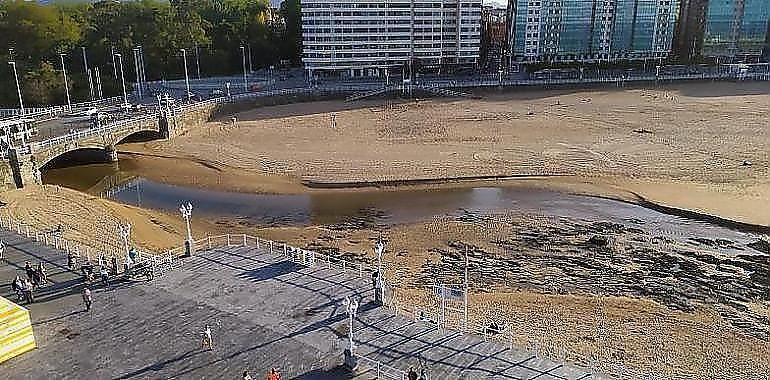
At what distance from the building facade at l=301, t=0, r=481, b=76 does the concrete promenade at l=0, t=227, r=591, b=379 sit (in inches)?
2728

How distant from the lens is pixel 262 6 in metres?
104

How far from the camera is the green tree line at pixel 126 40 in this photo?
67050mm

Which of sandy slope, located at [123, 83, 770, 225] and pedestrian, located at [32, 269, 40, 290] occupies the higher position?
pedestrian, located at [32, 269, 40, 290]

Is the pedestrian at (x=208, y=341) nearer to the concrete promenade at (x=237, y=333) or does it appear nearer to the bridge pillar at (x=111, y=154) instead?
the concrete promenade at (x=237, y=333)

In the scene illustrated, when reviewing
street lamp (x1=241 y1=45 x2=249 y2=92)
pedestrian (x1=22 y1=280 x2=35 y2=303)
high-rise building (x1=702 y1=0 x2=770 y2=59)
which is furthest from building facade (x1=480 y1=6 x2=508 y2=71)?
pedestrian (x1=22 y1=280 x2=35 y2=303)

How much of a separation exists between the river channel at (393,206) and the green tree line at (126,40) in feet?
105

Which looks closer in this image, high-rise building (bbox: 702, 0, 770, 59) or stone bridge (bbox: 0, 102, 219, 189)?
stone bridge (bbox: 0, 102, 219, 189)

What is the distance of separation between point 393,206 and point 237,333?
20419mm

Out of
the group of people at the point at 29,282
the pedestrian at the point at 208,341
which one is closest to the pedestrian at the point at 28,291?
the group of people at the point at 29,282

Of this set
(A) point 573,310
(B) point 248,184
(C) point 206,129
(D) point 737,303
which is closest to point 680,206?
(D) point 737,303

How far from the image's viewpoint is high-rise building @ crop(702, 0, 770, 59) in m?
94.3

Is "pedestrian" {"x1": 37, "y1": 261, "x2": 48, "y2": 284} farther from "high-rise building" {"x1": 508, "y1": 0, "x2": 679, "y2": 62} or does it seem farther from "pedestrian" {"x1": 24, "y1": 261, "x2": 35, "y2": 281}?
"high-rise building" {"x1": 508, "y1": 0, "x2": 679, "y2": 62}

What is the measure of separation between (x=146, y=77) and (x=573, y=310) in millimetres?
70547

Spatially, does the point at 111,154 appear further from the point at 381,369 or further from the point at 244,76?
the point at 381,369
